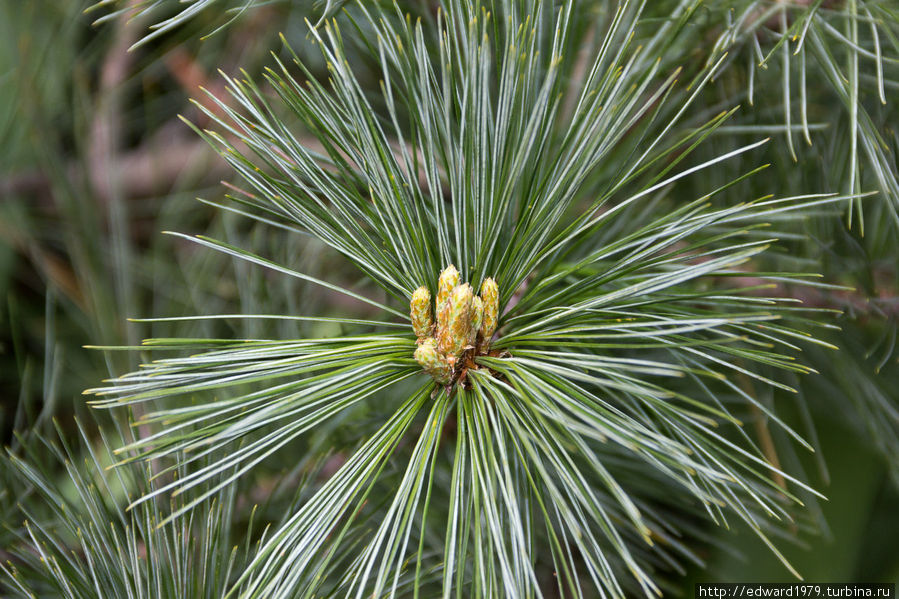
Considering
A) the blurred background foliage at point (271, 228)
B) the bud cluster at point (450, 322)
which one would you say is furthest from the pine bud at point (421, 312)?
the blurred background foliage at point (271, 228)

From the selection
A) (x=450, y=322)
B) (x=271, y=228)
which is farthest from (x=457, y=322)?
(x=271, y=228)

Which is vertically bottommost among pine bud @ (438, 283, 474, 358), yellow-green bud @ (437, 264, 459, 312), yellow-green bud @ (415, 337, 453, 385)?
yellow-green bud @ (415, 337, 453, 385)

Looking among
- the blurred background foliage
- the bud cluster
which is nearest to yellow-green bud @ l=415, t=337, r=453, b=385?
the bud cluster

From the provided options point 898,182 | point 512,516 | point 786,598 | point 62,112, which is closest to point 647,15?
point 898,182

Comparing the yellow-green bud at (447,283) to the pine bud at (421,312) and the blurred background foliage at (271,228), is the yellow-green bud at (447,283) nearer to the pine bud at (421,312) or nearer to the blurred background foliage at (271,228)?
the pine bud at (421,312)

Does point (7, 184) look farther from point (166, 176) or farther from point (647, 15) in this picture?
point (647, 15)

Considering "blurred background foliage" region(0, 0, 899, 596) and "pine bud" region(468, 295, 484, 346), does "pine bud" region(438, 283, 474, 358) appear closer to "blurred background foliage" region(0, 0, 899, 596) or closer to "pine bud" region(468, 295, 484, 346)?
"pine bud" region(468, 295, 484, 346)

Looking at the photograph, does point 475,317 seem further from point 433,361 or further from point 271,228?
point 271,228
